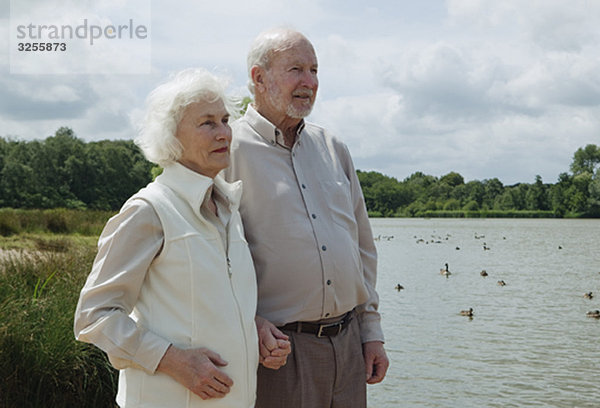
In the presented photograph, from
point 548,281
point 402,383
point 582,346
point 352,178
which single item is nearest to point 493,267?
point 548,281

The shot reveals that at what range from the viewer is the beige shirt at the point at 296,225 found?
265cm

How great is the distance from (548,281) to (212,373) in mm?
20663

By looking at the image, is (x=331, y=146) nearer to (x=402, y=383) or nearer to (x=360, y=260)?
(x=360, y=260)

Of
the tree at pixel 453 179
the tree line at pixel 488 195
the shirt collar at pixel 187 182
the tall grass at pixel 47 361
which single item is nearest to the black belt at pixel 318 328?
the shirt collar at pixel 187 182

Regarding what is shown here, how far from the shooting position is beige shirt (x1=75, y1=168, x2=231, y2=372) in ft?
6.75

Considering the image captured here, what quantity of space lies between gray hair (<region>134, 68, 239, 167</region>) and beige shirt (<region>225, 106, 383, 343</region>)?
41cm

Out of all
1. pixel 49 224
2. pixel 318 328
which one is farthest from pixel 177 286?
pixel 49 224

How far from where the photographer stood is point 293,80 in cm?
275

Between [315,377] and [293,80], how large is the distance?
4.07 ft

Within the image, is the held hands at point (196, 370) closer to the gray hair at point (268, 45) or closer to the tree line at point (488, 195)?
the gray hair at point (268, 45)

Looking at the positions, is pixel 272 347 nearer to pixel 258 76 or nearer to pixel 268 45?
pixel 258 76

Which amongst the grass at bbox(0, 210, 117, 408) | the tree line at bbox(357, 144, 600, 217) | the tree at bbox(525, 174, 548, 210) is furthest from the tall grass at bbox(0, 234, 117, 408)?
the tree at bbox(525, 174, 548, 210)

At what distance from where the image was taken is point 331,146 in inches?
121

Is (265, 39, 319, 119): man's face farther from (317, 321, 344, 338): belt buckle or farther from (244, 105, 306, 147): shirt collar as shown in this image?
(317, 321, 344, 338): belt buckle
